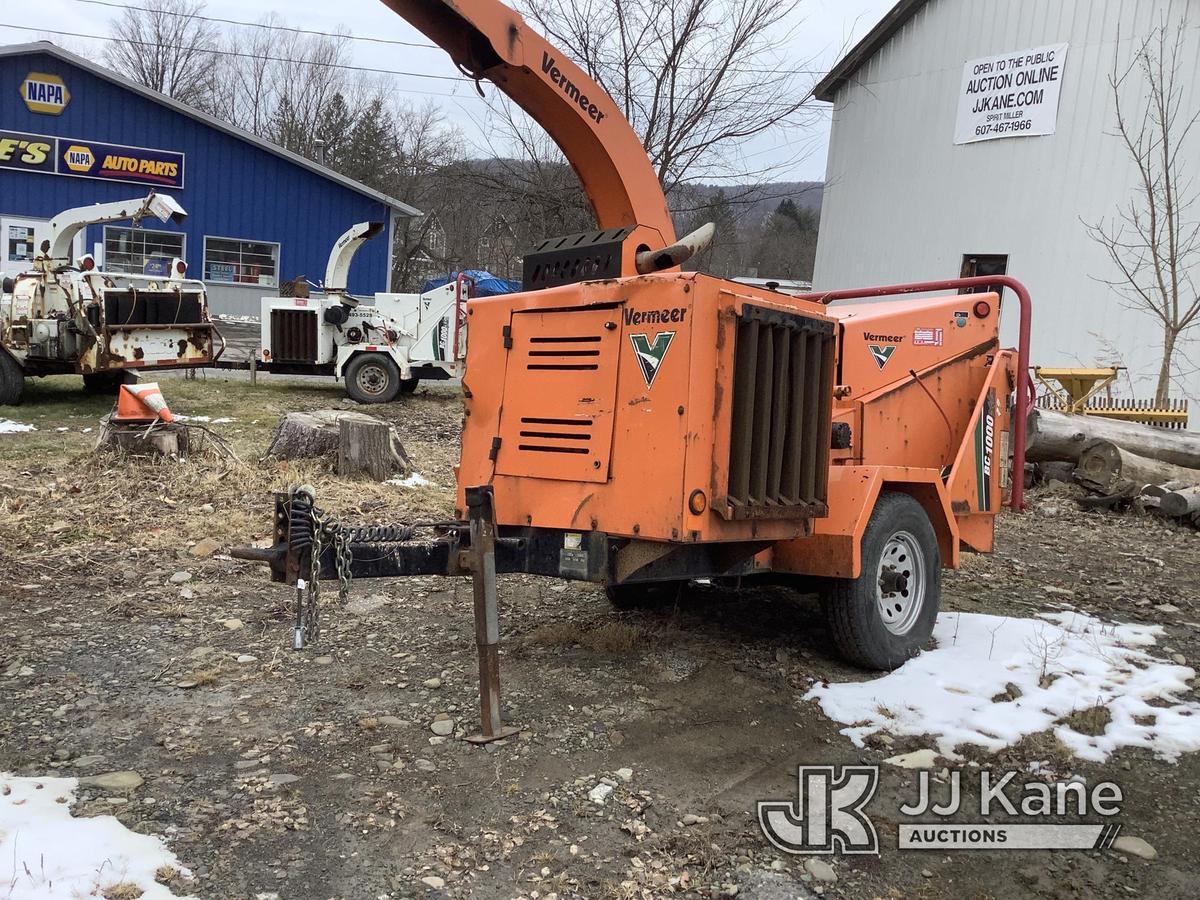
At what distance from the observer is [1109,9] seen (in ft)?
47.5

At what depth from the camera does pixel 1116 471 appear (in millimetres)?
9859

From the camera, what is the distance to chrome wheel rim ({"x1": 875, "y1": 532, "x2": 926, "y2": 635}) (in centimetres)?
475

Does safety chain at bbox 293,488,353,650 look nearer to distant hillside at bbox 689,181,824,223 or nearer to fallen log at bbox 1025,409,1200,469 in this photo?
fallen log at bbox 1025,409,1200,469

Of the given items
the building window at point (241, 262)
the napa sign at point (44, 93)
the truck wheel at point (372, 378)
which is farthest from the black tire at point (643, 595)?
the napa sign at point (44, 93)

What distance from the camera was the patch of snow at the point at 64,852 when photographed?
2.65m

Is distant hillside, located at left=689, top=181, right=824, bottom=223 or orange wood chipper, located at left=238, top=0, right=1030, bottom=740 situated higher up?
distant hillside, located at left=689, top=181, right=824, bottom=223

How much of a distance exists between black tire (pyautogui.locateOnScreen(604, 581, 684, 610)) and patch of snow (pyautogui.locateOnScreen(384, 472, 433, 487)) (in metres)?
3.39

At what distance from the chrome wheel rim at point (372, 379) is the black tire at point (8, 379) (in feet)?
14.3

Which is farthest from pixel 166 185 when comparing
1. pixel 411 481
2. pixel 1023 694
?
pixel 1023 694

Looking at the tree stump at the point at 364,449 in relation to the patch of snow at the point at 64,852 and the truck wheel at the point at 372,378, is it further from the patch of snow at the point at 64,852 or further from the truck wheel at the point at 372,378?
the truck wheel at the point at 372,378

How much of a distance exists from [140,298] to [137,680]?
9.35 m

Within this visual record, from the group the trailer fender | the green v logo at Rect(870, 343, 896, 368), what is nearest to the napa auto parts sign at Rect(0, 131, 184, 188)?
the green v logo at Rect(870, 343, 896, 368)

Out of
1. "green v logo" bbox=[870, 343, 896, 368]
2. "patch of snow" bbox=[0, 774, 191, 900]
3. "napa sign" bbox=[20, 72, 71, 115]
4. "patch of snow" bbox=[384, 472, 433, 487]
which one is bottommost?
"patch of snow" bbox=[0, 774, 191, 900]

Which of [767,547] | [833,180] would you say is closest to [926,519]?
[767,547]
